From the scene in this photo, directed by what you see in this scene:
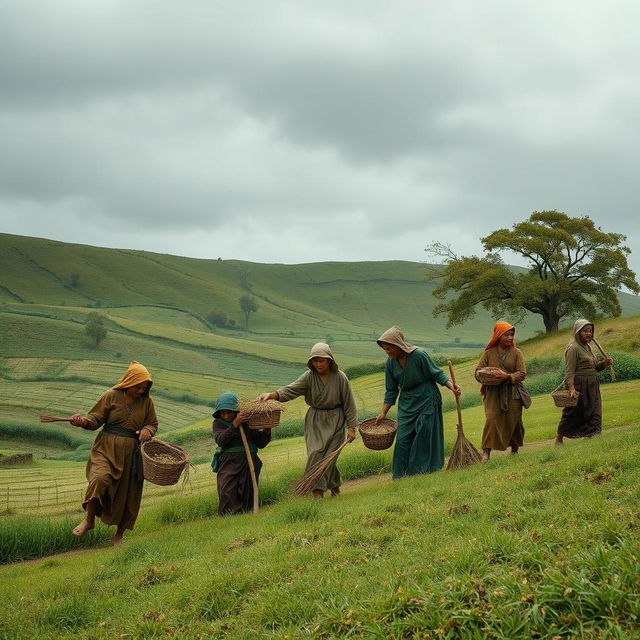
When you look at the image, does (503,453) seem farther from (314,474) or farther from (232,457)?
(232,457)

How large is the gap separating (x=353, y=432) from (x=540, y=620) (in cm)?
655

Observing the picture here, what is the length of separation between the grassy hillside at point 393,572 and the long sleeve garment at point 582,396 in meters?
3.42

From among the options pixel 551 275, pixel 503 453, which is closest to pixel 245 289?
pixel 551 275

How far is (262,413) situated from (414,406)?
2.65m

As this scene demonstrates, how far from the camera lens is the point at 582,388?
12.1m

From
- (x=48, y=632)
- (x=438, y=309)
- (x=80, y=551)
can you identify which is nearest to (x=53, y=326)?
(x=438, y=309)

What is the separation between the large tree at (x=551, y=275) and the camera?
38375 millimetres

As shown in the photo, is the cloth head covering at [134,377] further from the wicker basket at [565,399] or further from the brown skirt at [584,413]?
the brown skirt at [584,413]

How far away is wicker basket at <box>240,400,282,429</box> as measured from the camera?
32.5 feet

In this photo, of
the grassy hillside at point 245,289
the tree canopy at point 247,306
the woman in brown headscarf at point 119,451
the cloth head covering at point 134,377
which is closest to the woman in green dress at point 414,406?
the cloth head covering at point 134,377

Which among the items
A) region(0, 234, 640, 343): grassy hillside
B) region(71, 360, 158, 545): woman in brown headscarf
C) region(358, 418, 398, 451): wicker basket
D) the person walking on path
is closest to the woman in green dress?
region(358, 418, 398, 451): wicker basket

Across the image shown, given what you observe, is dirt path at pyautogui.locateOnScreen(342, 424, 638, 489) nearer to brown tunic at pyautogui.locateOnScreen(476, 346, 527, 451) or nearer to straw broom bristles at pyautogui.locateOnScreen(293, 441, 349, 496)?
brown tunic at pyautogui.locateOnScreen(476, 346, 527, 451)

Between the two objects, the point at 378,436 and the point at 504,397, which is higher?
the point at 504,397

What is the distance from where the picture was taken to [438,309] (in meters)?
43.4
